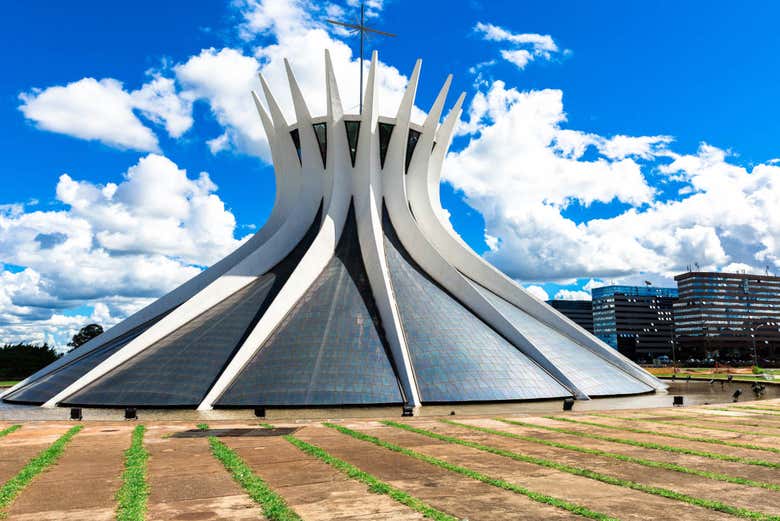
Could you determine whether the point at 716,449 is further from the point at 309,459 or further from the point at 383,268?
the point at 383,268

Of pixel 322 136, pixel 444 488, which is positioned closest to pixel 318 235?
pixel 322 136

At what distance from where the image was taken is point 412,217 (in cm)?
3434

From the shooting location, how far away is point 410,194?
3575 cm

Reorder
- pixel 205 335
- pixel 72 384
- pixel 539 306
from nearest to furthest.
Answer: pixel 72 384
pixel 205 335
pixel 539 306

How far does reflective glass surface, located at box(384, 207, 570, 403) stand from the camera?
22828mm

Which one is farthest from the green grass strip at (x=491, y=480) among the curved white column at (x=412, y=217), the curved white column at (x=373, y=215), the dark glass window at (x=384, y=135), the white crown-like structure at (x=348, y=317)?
the dark glass window at (x=384, y=135)

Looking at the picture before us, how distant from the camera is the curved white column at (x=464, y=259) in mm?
30734

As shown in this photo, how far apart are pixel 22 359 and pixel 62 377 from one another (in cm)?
3561

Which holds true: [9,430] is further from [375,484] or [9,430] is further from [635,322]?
[635,322]

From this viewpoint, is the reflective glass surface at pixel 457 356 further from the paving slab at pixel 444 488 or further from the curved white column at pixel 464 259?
the paving slab at pixel 444 488

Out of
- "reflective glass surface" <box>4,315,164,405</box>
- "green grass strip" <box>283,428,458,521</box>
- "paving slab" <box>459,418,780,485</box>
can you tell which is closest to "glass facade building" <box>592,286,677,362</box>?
"reflective glass surface" <box>4,315,164,405</box>

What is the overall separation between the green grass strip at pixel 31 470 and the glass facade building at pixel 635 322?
161114 millimetres

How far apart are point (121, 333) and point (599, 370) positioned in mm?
26472

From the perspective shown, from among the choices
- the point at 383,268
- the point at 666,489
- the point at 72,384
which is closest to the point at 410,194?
the point at 383,268
